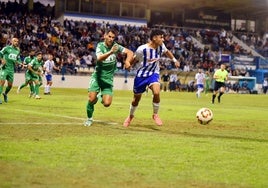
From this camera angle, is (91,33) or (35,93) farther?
(91,33)

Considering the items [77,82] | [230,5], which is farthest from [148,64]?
[230,5]

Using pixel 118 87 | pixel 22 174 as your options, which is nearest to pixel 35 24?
pixel 118 87

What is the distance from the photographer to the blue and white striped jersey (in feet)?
42.0

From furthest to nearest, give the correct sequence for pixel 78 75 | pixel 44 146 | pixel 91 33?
1. pixel 91 33
2. pixel 78 75
3. pixel 44 146

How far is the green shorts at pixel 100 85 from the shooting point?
12184mm

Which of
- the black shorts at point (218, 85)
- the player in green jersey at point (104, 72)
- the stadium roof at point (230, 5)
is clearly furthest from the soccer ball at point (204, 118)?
the stadium roof at point (230, 5)

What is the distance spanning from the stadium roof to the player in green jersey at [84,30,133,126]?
178ft

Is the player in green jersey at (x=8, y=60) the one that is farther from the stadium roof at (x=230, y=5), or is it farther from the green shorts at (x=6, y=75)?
the stadium roof at (x=230, y=5)

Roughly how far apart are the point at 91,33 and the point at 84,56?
6.16m

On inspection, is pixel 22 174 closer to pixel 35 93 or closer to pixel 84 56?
pixel 35 93

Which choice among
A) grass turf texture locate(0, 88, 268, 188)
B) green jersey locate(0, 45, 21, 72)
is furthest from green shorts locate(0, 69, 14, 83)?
grass turf texture locate(0, 88, 268, 188)

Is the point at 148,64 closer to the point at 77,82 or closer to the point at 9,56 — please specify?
the point at 9,56

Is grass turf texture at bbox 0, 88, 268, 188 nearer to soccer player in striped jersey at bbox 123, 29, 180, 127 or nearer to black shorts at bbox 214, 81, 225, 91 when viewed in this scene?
soccer player in striped jersey at bbox 123, 29, 180, 127

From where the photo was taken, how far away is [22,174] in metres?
5.61
